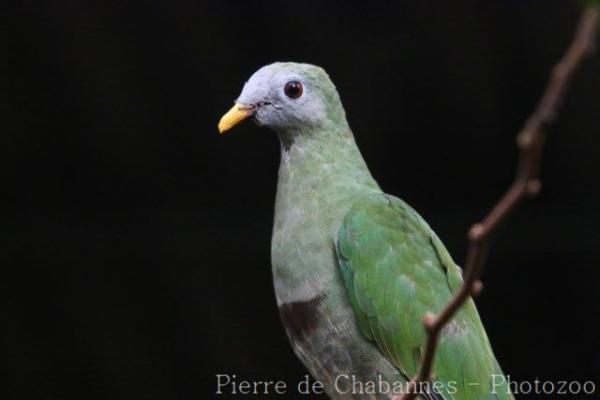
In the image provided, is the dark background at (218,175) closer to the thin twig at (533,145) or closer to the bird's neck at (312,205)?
the bird's neck at (312,205)

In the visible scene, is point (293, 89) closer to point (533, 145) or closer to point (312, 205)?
point (312, 205)

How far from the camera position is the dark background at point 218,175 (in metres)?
3.78

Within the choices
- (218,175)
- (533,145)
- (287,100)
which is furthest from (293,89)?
(218,175)

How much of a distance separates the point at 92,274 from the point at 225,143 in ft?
2.32

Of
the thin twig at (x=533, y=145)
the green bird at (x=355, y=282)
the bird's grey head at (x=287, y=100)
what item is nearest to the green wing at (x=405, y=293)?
the green bird at (x=355, y=282)

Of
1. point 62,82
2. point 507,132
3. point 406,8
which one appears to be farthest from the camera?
point 507,132

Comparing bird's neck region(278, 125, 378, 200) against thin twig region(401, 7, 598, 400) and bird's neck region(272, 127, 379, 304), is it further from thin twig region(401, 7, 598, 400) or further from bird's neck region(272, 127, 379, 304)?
thin twig region(401, 7, 598, 400)

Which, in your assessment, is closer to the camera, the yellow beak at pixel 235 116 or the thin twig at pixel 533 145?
the thin twig at pixel 533 145

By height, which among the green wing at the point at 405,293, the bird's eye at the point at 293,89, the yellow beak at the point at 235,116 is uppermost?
the bird's eye at the point at 293,89

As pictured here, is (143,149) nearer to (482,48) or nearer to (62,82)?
(62,82)

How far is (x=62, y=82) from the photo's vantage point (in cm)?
394

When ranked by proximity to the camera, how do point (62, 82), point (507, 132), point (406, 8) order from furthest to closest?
point (507, 132)
point (62, 82)
point (406, 8)

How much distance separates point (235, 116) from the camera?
2.54 meters

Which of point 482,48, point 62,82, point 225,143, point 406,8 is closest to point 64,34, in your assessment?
point 62,82
